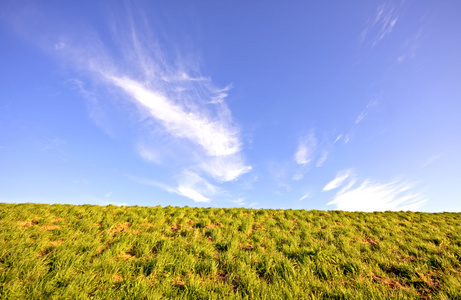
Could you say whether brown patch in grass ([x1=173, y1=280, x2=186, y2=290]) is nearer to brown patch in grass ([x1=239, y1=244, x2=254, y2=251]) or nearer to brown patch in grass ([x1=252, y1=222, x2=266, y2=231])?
brown patch in grass ([x1=239, y1=244, x2=254, y2=251])

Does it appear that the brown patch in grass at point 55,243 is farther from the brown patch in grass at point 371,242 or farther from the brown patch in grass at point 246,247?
the brown patch in grass at point 371,242

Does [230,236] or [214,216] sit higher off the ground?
[214,216]

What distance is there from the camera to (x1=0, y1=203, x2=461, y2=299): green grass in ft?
13.1

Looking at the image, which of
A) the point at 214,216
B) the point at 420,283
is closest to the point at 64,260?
the point at 214,216

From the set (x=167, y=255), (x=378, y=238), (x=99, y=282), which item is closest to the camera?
(x=99, y=282)

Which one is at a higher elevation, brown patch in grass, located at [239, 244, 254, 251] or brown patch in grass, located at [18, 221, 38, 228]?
brown patch in grass, located at [18, 221, 38, 228]

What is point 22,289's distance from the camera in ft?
11.8

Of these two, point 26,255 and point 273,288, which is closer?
point 273,288

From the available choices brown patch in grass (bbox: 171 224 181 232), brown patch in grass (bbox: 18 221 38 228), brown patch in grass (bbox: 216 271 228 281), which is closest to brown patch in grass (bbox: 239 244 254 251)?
brown patch in grass (bbox: 216 271 228 281)

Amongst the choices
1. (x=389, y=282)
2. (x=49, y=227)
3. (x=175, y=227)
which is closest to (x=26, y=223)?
(x=49, y=227)

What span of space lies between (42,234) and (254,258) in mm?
6969

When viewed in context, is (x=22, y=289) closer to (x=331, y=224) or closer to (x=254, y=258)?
(x=254, y=258)

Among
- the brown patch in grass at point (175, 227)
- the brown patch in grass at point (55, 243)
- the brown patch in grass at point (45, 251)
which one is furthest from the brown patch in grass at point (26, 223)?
the brown patch in grass at point (175, 227)

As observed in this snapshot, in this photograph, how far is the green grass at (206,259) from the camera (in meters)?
4.01
